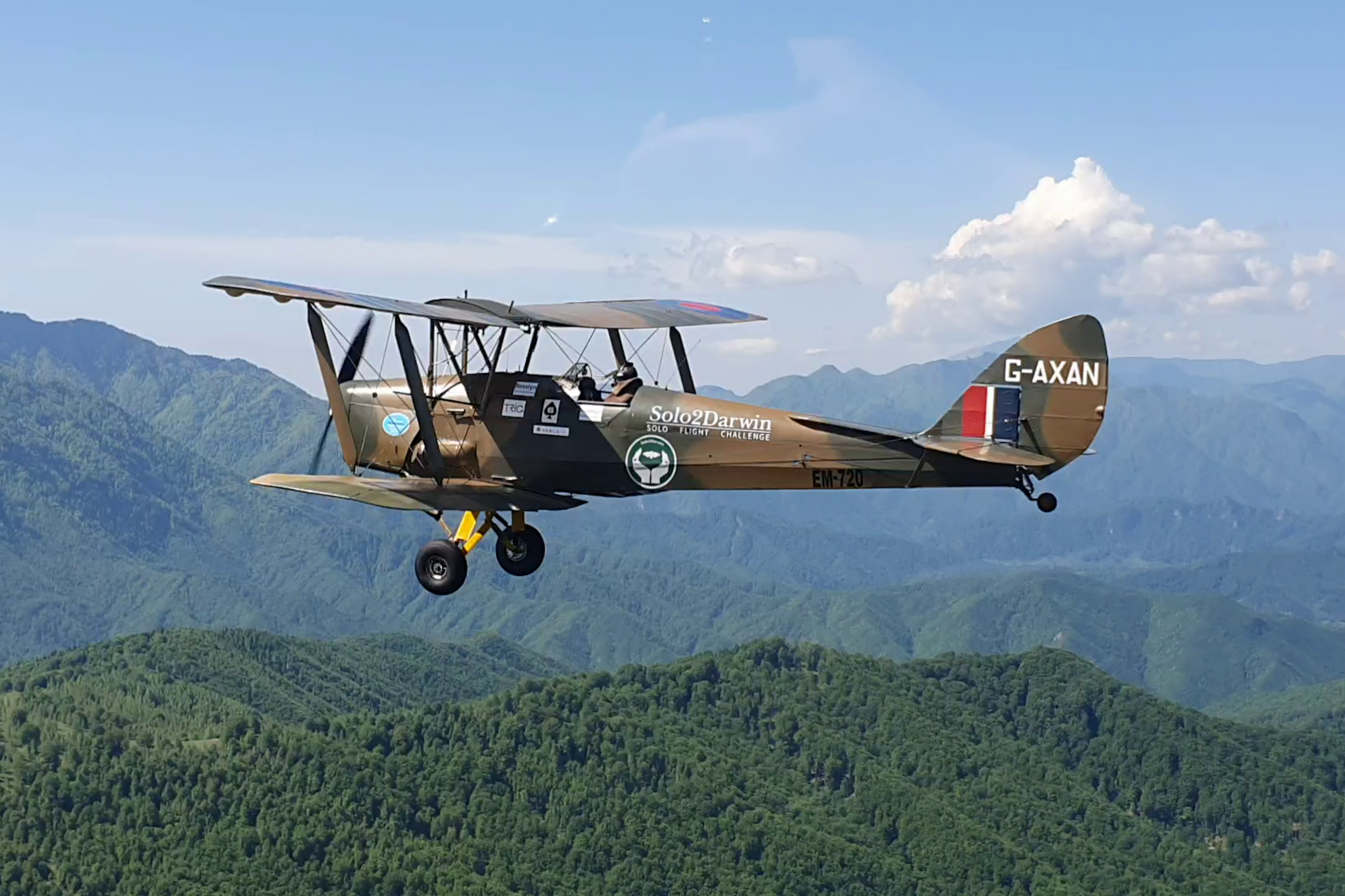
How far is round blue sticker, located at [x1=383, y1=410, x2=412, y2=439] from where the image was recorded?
96.7 ft

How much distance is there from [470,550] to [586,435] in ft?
10.3

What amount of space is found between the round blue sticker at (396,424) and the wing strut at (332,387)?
65cm

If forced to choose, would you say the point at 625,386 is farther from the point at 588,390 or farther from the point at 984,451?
the point at 984,451

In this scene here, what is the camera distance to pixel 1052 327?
26812 mm

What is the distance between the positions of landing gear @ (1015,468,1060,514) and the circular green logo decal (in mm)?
6029

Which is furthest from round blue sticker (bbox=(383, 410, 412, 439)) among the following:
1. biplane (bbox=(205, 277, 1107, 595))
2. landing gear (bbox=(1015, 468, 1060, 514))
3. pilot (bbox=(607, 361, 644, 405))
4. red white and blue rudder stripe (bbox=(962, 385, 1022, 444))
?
landing gear (bbox=(1015, 468, 1060, 514))

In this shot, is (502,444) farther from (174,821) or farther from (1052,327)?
(174,821)

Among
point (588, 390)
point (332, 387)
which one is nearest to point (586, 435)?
point (588, 390)

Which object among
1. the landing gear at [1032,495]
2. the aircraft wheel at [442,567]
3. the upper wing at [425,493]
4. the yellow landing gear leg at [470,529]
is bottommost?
the aircraft wheel at [442,567]

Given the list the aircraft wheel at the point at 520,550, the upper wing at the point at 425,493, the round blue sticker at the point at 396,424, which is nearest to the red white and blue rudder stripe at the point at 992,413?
the upper wing at the point at 425,493

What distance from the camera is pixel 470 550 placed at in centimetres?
2934

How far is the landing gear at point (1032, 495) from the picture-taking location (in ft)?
77.0

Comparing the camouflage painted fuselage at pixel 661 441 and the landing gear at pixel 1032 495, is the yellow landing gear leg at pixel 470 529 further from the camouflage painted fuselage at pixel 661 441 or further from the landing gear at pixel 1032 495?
the landing gear at pixel 1032 495

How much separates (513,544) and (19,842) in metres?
187
